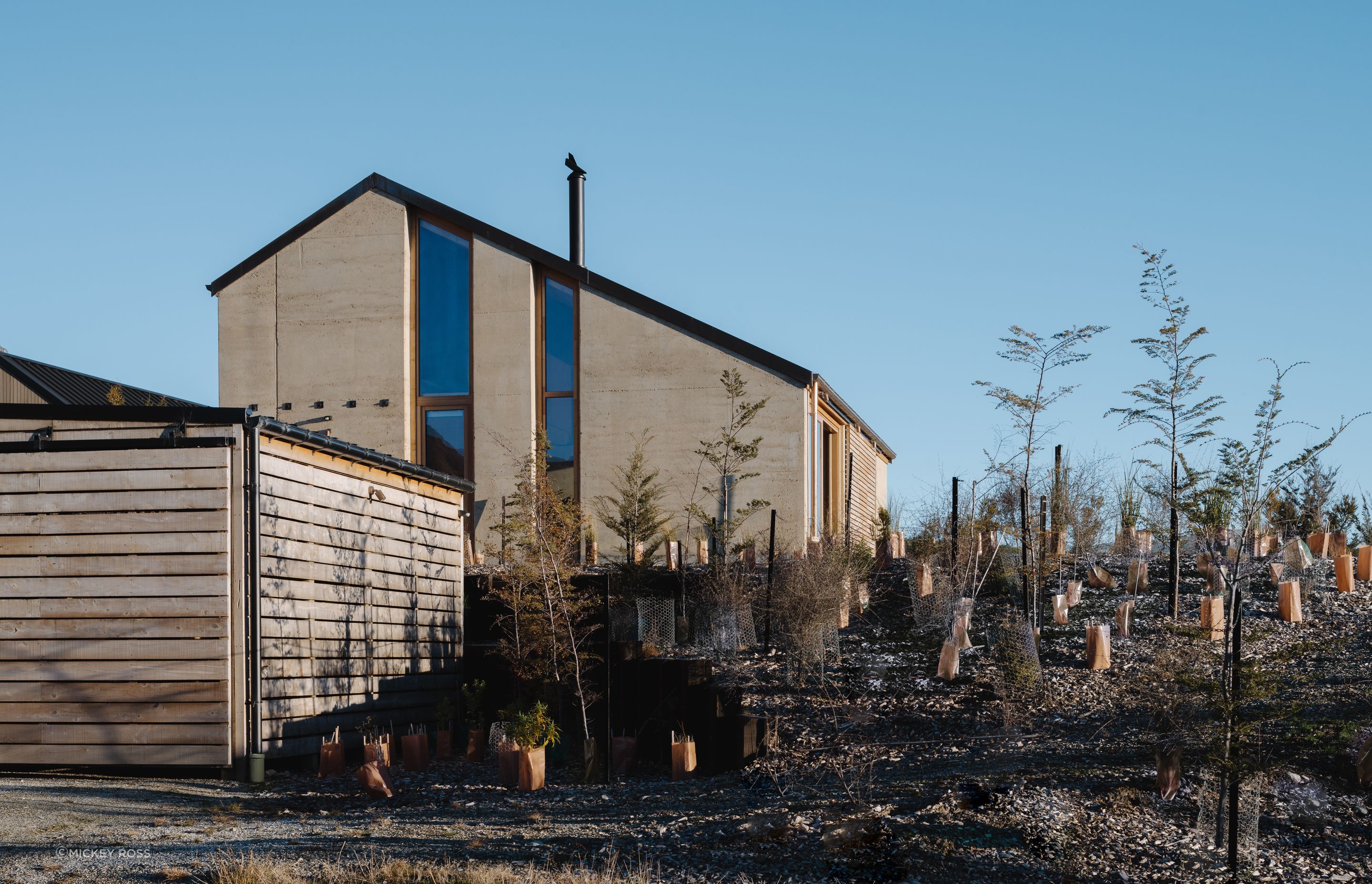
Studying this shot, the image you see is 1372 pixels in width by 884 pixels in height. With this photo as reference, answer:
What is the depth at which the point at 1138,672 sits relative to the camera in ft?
37.4

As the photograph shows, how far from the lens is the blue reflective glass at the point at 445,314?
61.4ft

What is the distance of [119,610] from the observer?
10344mm

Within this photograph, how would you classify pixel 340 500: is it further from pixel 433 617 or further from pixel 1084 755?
pixel 1084 755

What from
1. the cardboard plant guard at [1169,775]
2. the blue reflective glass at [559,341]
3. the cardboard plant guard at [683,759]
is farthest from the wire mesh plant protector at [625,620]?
the cardboard plant guard at [1169,775]

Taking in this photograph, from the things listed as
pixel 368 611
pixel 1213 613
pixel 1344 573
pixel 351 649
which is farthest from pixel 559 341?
pixel 1344 573

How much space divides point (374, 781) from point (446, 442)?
9.23m

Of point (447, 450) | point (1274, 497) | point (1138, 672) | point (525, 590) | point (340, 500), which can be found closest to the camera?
point (1274, 497)

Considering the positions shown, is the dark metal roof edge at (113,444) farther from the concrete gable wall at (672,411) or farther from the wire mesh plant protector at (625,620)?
the concrete gable wall at (672,411)

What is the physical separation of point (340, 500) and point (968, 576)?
781 cm

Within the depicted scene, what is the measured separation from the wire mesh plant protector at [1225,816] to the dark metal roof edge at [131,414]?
8322mm

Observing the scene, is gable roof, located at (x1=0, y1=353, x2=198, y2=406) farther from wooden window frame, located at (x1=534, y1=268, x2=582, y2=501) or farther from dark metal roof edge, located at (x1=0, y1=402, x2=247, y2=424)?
dark metal roof edge, located at (x1=0, y1=402, x2=247, y2=424)

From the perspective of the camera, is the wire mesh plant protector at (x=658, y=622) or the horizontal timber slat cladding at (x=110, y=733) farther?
the wire mesh plant protector at (x=658, y=622)

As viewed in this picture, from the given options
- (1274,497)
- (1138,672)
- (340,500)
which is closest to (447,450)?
(340,500)

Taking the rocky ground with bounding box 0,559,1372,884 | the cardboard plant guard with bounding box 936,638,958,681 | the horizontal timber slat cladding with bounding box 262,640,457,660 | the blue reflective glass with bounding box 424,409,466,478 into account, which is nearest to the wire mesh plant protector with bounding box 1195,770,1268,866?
the rocky ground with bounding box 0,559,1372,884
